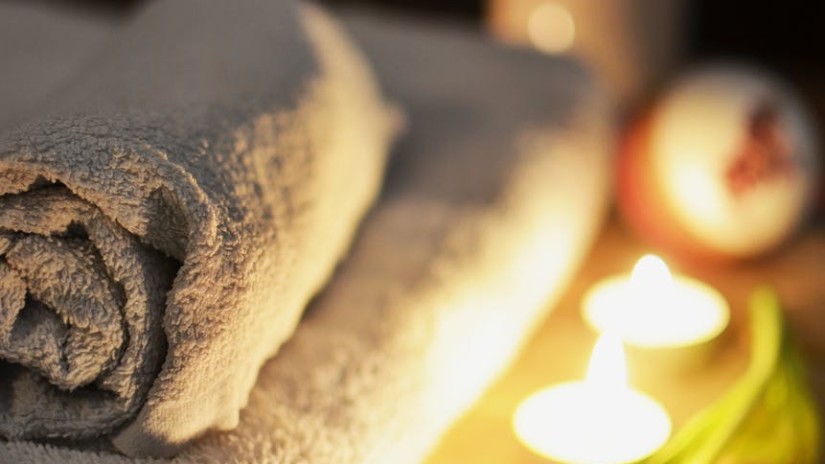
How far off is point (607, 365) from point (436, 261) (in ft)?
0.59

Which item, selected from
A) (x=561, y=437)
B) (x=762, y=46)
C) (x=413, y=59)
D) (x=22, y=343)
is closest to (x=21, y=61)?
(x=413, y=59)

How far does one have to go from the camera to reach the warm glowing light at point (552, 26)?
150cm

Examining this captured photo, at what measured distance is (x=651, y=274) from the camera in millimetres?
978

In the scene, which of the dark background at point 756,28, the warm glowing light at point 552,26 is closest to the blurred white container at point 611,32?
the warm glowing light at point 552,26

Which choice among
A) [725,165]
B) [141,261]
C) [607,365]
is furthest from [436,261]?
[725,165]

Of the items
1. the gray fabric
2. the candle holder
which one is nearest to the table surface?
the candle holder

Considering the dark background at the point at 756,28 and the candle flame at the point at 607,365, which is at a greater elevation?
the dark background at the point at 756,28

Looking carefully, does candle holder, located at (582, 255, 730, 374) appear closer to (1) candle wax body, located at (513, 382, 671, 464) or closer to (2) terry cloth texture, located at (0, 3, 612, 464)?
(2) terry cloth texture, located at (0, 3, 612, 464)

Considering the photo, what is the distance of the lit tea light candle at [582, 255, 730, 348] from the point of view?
0.98 meters

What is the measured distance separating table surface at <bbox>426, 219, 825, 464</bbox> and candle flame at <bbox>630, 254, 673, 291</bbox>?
2.8 inches

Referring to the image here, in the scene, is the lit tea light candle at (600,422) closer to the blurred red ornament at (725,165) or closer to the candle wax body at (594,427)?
the candle wax body at (594,427)

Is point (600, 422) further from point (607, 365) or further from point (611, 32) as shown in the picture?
point (611, 32)

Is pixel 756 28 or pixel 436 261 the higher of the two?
pixel 756 28

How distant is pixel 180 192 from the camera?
0.59 metres
